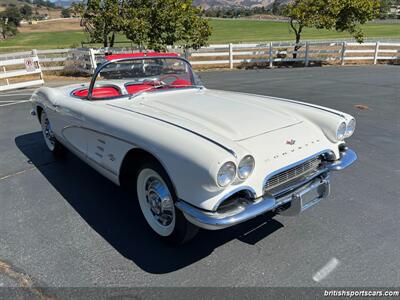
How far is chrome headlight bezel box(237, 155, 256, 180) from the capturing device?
237 cm

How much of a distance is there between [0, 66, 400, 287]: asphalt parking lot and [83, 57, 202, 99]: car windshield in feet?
3.83

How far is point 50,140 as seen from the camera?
5.07 metres

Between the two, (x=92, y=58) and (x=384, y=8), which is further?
(x=384, y=8)

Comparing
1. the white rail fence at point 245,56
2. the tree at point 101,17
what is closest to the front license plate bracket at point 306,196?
the tree at point 101,17

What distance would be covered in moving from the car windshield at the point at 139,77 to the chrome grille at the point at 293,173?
1.86 metres

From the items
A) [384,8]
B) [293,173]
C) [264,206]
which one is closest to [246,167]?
[264,206]

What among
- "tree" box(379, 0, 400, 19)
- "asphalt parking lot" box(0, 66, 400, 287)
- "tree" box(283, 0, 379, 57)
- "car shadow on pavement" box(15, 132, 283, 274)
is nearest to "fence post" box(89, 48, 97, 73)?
"tree" box(283, 0, 379, 57)

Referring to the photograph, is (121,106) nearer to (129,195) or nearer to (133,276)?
(129,195)

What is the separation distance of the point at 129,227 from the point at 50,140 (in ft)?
8.60

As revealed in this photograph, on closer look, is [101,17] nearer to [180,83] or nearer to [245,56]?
[245,56]

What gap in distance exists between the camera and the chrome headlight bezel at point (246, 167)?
7.78 ft

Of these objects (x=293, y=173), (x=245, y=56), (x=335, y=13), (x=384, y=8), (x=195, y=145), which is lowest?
(x=245, y=56)

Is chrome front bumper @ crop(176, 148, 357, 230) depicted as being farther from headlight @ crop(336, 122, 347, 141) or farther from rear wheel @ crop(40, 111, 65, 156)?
rear wheel @ crop(40, 111, 65, 156)

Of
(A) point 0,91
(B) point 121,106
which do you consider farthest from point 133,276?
(A) point 0,91
